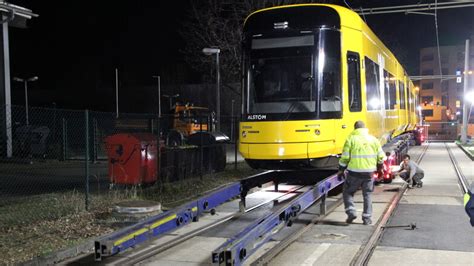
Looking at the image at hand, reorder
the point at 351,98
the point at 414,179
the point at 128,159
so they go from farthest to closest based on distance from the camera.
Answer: the point at 414,179 < the point at 128,159 < the point at 351,98

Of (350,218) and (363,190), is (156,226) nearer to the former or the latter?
(350,218)

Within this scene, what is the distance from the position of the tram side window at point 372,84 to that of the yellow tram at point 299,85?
2.30 feet

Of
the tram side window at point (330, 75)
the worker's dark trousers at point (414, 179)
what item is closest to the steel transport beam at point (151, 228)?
the tram side window at point (330, 75)

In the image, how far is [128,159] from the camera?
37.5 feet

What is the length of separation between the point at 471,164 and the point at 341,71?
1310 cm

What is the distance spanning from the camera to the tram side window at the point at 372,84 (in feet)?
36.1

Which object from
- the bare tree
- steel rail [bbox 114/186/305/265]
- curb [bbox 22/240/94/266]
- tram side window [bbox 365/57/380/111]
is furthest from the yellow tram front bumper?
the bare tree

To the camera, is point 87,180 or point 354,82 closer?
point 87,180

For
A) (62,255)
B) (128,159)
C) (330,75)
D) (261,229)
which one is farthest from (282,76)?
(62,255)

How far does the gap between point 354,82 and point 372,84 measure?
64.4 inches

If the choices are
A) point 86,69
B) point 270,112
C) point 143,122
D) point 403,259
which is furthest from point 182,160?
point 86,69

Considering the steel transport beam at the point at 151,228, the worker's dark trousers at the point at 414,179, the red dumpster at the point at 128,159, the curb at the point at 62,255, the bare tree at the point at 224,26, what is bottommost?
Answer: the curb at the point at 62,255

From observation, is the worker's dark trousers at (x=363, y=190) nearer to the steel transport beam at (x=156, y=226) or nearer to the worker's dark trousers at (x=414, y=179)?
the steel transport beam at (x=156, y=226)

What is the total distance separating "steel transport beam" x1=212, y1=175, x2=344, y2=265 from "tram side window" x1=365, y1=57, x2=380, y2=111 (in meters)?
2.99
